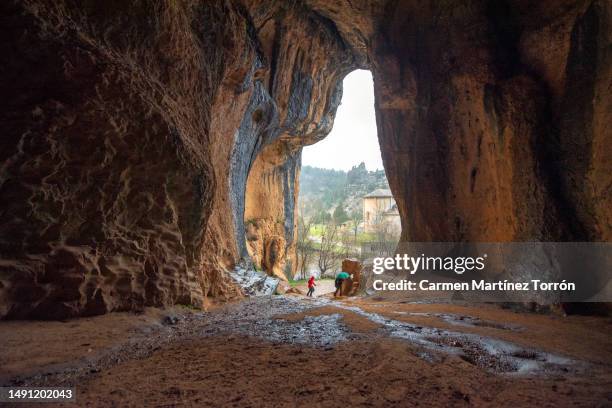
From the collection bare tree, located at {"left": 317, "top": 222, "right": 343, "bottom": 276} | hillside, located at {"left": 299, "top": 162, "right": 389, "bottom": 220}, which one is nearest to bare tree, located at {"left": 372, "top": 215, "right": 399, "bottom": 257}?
bare tree, located at {"left": 317, "top": 222, "right": 343, "bottom": 276}

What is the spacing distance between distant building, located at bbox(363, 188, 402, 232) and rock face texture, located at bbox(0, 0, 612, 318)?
100.0 feet

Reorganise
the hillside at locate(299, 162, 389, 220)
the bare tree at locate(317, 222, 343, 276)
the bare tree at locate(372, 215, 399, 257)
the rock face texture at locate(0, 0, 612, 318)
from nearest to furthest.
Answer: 1. the rock face texture at locate(0, 0, 612, 318)
2. the bare tree at locate(372, 215, 399, 257)
3. the bare tree at locate(317, 222, 343, 276)
4. the hillside at locate(299, 162, 389, 220)

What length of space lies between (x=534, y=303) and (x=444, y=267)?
357cm

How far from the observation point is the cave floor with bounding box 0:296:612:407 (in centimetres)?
194

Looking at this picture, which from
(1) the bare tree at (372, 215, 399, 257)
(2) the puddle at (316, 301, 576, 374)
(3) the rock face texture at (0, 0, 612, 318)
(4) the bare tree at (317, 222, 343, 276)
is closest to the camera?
(2) the puddle at (316, 301, 576, 374)

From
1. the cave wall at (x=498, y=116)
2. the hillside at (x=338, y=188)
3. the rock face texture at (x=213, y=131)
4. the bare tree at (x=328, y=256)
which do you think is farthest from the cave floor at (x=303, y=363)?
the hillside at (x=338, y=188)

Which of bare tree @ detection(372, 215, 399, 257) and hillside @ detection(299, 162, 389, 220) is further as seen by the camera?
hillside @ detection(299, 162, 389, 220)

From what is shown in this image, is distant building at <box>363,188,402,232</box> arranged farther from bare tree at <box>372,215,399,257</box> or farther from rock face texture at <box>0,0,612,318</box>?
rock face texture at <box>0,0,612,318</box>

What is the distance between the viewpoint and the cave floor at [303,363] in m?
1.94

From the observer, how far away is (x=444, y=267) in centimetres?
925

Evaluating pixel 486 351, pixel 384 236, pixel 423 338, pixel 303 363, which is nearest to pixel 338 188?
pixel 384 236

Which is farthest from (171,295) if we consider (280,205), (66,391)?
(280,205)

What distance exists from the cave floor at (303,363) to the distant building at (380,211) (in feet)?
121

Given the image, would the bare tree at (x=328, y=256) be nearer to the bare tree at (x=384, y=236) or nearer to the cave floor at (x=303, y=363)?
the bare tree at (x=384, y=236)
